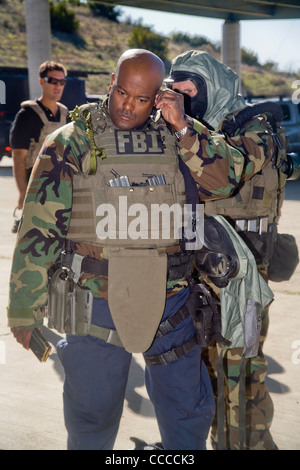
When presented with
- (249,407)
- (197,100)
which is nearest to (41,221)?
(197,100)

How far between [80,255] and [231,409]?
1.14 metres

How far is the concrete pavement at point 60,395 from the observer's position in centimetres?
330

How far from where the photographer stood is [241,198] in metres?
3.12

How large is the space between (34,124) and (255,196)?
8.85ft

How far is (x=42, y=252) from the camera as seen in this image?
2.40 meters

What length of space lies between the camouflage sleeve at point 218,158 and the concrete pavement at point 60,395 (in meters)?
1.47

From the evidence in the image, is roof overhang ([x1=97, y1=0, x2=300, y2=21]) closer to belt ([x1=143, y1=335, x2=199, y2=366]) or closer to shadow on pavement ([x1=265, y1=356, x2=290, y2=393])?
shadow on pavement ([x1=265, y1=356, x2=290, y2=393])

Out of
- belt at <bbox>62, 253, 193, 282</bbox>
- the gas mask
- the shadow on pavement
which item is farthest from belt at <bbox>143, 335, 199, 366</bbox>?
the shadow on pavement

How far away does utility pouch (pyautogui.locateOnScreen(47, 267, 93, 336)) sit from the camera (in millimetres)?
2477

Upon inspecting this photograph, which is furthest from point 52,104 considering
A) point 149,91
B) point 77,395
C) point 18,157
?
point 77,395

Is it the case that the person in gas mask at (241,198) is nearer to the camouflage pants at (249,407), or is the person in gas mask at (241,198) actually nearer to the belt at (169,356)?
the camouflage pants at (249,407)

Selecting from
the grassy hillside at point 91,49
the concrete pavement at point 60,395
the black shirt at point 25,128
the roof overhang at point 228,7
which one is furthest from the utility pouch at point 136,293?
the grassy hillside at point 91,49

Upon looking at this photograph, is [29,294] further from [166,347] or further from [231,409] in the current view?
[231,409]

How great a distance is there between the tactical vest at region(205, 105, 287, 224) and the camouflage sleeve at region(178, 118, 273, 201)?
1.18 ft
